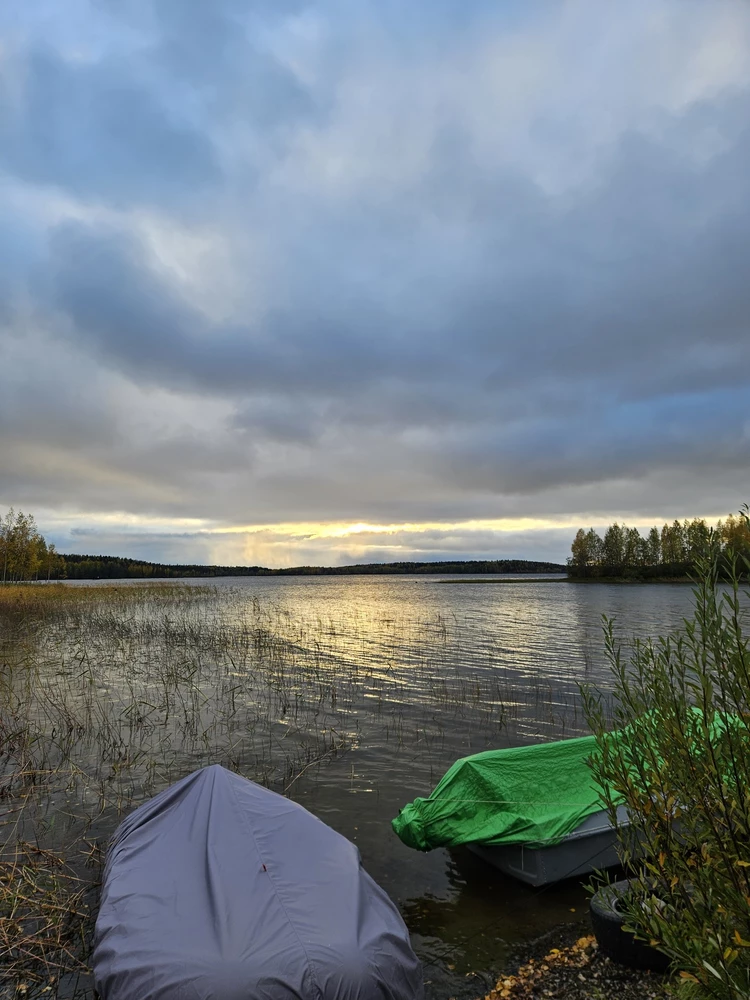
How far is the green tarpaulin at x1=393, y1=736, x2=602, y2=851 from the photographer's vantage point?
6719 millimetres

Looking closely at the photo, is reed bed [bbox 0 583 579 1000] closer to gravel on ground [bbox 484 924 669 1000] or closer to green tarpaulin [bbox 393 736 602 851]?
green tarpaulin [bbox 393 736 602 851]

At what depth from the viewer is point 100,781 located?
9.91 m

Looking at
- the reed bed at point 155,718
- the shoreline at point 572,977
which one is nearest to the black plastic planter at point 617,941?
the shoreline at point 572,977

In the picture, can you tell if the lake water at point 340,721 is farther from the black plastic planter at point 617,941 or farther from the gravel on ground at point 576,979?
the black plastic planter at point 617,941

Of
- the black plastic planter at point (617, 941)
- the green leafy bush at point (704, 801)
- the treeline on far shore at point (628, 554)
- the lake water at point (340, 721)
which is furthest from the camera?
the treeline on far shore at point (628, 554)

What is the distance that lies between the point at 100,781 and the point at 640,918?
988 centimetres

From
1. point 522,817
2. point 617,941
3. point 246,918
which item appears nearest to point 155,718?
point 522,817

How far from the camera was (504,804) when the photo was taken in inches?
275

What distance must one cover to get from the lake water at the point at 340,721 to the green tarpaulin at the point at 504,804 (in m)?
0.75

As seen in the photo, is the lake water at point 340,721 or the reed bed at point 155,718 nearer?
the reed bed at point 155,718

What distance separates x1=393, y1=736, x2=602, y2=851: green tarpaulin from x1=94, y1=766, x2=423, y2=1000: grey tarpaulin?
1.99 metres

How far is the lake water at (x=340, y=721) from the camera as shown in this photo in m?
6.79

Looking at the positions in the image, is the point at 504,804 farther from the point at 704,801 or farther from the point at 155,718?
the point at 155,718

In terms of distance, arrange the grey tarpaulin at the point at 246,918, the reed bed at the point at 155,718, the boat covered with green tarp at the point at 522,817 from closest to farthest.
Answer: the grey tarpaulin at the point at 246,918 → the reed bed at the point at 155,718 → the boat covered with green tarp at the point at 522,817
